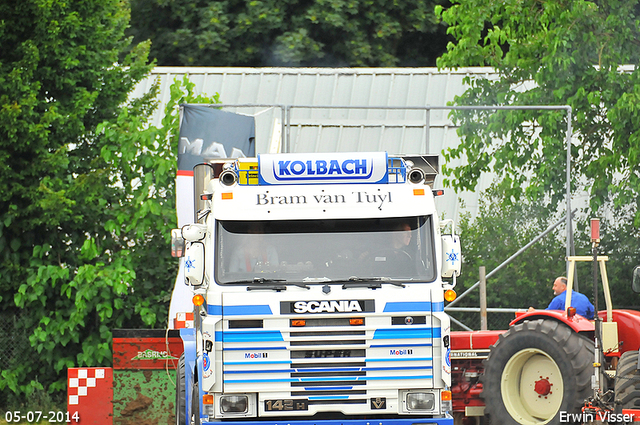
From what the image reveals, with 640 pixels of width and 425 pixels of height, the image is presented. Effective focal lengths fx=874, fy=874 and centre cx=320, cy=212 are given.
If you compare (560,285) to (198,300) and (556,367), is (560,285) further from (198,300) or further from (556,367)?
(198,300)

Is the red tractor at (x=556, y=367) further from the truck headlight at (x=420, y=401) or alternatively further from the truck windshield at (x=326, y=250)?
the truck windshield at (x=326, y=250)

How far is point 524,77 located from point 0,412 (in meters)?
9.69

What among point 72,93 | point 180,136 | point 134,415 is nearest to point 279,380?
point 134,415

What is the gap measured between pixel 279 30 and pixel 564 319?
19.2m

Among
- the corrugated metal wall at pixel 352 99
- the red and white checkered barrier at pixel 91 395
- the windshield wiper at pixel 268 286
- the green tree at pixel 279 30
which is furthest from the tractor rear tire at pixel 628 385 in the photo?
the green tree at pixel 279 30

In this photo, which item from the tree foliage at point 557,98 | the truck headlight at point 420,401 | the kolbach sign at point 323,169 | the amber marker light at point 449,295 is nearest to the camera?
the truck headlight at point 420,401

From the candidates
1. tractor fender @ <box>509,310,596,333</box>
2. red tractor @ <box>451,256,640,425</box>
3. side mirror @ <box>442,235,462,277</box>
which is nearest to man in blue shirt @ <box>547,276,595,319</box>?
red tractor @ <box>451,256,640,425</box>

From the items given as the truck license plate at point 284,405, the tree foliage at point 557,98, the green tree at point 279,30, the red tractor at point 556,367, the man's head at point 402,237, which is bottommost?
the truck license plate at point 284,405

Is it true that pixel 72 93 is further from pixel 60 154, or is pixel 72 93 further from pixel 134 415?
pixel 134 415

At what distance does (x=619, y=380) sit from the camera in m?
8.46

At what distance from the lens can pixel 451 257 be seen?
308 inches

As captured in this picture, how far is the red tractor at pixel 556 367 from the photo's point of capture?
8820 millimetres

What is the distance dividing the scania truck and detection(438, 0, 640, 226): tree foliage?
5953 mm

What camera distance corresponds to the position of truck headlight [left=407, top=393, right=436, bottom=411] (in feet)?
25.1
